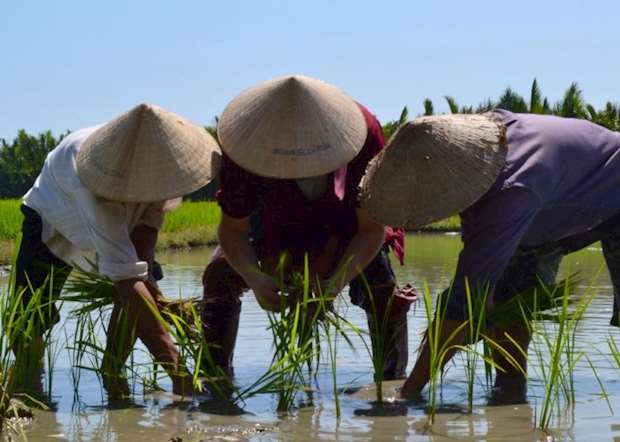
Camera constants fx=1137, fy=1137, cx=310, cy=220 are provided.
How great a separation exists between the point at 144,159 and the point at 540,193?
4.36ft

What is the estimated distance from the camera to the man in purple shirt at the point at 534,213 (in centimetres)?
348

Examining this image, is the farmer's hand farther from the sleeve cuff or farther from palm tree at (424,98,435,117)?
palm tree at (424,98,435,117)

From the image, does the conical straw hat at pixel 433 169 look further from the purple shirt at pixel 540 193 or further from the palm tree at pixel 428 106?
the palm tree at pixel 428 106

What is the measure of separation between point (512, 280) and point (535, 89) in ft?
75.3

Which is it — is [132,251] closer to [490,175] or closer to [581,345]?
[490,175]

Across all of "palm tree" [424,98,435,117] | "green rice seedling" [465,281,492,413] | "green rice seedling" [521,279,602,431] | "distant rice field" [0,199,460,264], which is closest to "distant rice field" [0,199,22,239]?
"distant rice field" [0,199,460,264]

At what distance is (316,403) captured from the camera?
158 inches

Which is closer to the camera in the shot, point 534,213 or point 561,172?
point 534,213

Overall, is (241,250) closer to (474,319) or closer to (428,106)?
(474,319)

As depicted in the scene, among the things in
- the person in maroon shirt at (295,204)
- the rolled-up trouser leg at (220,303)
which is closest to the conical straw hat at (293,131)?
the person in maroon shirt at (295,204)

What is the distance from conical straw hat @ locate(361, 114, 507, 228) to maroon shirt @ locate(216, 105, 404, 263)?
0.90ft

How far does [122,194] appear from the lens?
3775 mm

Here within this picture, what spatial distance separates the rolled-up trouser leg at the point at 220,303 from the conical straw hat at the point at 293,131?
2.39 feet

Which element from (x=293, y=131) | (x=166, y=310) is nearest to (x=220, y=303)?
(x=166, y=310)
